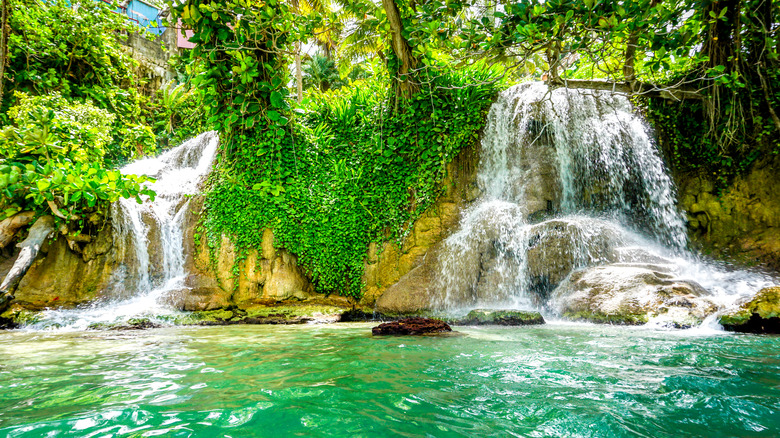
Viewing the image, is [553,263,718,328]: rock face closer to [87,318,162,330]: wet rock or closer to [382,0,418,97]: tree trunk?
[382,0,418,97]: tree trunk

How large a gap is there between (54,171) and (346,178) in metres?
4.83

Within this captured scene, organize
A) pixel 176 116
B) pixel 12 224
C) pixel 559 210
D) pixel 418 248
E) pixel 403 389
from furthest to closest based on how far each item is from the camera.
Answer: pixel 176 116, pixel 559 210, pixel 418 248, pixel 12 224, pixel 403 389

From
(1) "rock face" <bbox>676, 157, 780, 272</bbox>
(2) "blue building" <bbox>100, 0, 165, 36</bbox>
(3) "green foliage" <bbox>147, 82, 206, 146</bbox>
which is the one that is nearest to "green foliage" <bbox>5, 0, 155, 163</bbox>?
(3) "green foliage" <bbox>147, 82, 206, 146</bbox>

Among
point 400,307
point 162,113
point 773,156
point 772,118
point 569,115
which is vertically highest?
point 162,113

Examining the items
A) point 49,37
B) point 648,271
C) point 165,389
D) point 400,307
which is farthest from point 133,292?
point 648,271

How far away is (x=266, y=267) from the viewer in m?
7.93

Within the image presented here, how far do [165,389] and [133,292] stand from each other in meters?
6.57

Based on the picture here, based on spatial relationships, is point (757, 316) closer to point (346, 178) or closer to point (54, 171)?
point (346, 178)

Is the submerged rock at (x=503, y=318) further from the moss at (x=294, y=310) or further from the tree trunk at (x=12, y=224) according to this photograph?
the tree trunk at (x=12, y=224)

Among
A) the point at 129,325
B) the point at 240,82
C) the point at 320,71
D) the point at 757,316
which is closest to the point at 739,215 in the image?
the point at 757,316

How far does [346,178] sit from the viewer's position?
8.44 meters

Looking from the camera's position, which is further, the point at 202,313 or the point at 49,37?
the point at 49,37

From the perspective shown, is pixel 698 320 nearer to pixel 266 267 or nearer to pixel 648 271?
pixel 648 271

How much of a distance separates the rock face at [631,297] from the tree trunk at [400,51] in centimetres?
411
